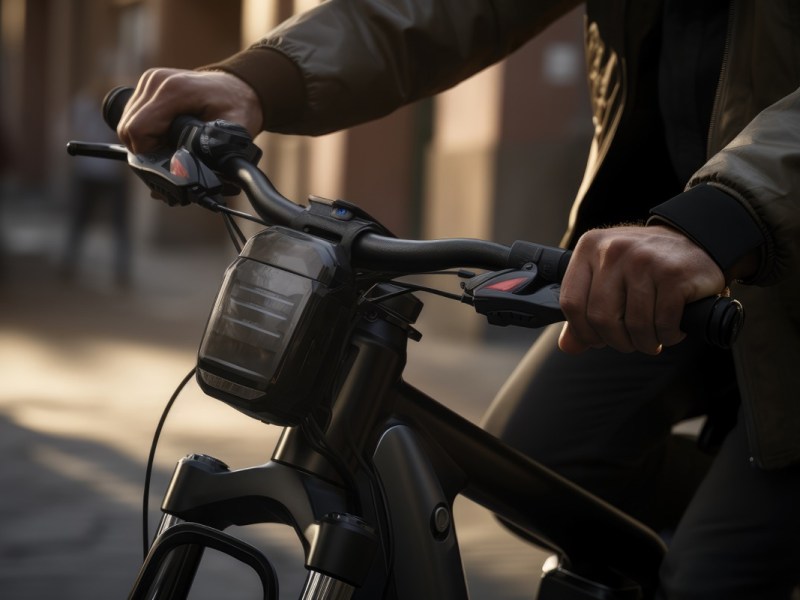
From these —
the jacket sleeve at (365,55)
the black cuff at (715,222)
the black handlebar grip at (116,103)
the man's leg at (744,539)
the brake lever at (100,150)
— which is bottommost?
the man's leg at (744,539)

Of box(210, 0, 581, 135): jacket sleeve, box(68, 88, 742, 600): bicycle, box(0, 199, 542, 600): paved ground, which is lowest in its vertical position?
box(0, 199, 542, 600): paved ground

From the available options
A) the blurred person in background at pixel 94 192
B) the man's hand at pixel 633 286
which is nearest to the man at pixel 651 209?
the man's hand at pixel 633 286

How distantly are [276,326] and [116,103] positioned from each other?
709 millimetres

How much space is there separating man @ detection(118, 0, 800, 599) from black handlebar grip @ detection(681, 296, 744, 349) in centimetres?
2

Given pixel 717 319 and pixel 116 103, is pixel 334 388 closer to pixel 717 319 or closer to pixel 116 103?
pixel 717 319

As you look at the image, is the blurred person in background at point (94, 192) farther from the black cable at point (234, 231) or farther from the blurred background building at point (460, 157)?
the black cable at point (234, 231)

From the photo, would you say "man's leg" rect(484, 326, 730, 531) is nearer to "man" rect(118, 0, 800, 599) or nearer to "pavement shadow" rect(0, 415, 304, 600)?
"man" rect(118, 0, 800, 599)

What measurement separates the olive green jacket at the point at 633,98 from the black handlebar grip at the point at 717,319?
0.26 ft

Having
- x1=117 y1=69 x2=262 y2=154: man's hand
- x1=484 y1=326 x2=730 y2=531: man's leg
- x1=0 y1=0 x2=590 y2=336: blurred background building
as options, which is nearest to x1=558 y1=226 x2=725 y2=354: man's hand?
x1=117 y1=69 x2=262 y2=154: man's hand

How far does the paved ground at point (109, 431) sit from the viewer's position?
389 cm

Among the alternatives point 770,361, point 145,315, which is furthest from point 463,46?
point 145,315

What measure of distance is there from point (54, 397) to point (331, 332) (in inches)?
210

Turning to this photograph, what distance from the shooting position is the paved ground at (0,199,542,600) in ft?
12.8

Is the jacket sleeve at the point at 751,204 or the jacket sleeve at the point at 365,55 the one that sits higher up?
the jacket sleeve at the point at 365,55
